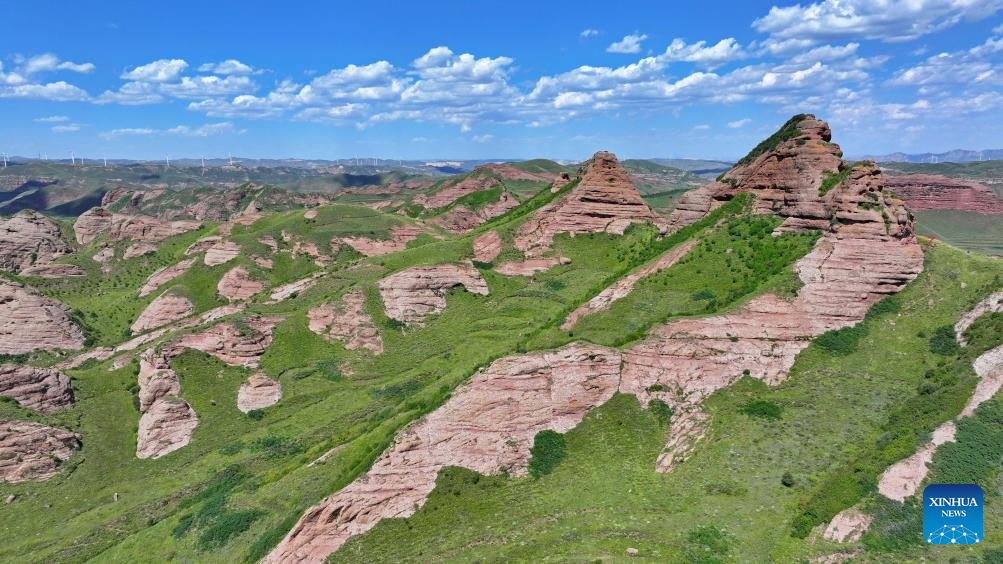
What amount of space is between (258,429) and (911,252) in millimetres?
55736

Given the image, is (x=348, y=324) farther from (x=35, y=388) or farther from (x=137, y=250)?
(x=137, y=250)

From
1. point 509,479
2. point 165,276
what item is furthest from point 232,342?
point 509,479

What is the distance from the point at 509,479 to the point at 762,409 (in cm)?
1630

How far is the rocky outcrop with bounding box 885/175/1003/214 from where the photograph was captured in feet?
561

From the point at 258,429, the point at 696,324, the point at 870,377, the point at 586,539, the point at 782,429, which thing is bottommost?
the point at 258,429

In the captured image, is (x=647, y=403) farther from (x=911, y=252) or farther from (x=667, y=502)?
(x=911, y=252)

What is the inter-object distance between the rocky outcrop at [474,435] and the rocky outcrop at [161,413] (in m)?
25.1

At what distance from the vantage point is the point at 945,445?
25547mm

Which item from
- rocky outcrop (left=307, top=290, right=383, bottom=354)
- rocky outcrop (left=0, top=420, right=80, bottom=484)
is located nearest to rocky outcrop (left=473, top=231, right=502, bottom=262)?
rocky outcrop (left=307, top=290, right=383, bottom=354)

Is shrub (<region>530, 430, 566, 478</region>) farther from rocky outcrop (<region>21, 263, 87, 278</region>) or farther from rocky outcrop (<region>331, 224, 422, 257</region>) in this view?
rocky outcrop (<region>21, 263, 87, 278</region>)

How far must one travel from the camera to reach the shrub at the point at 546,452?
103 feet

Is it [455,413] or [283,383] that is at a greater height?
[455,413]

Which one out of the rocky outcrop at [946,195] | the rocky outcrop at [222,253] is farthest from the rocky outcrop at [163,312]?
the rocky outcrop at [946,195]

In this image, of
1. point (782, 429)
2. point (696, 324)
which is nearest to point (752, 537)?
point (782, 429)
